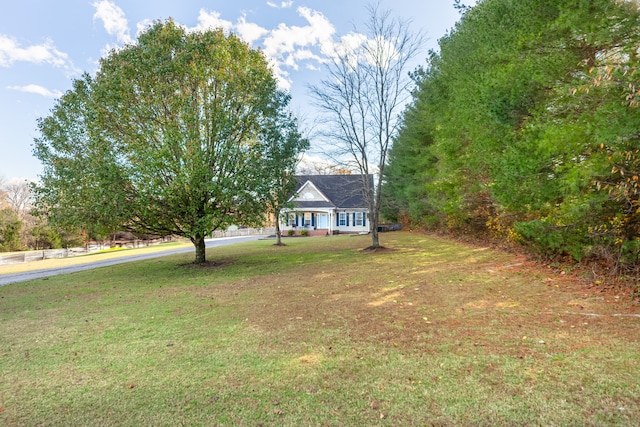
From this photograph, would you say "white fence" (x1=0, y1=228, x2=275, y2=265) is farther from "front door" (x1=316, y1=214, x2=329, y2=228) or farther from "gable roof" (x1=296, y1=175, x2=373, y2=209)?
"gable roof" (x1=296, y1=175, x2=373, y2=209)

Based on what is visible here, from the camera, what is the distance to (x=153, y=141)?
1142cm

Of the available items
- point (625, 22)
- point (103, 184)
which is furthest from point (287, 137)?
point (625, 22)

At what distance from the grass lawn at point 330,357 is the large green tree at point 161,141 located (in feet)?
11.9

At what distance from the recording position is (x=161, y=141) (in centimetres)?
1145

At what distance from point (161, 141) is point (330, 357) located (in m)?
10.2

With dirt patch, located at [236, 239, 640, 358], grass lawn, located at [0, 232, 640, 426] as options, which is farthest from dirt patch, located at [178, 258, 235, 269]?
grass lawn, located at [0, 232, 640, 426]

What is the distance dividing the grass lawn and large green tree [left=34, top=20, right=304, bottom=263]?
3618 millimetres

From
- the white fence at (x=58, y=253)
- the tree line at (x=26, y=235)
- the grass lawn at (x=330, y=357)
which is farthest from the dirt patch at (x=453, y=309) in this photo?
the tree line at (x=26, y=235)

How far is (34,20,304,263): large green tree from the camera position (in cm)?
1061

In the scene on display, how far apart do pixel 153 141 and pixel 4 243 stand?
2129 centimetres

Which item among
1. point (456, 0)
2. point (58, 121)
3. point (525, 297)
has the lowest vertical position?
point (525, 297)

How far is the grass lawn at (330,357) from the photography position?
2.90 meters

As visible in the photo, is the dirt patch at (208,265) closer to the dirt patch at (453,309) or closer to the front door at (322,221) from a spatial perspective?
the dirt patch at (453,309)

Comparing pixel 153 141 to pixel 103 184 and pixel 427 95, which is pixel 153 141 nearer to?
pixel 103 184
